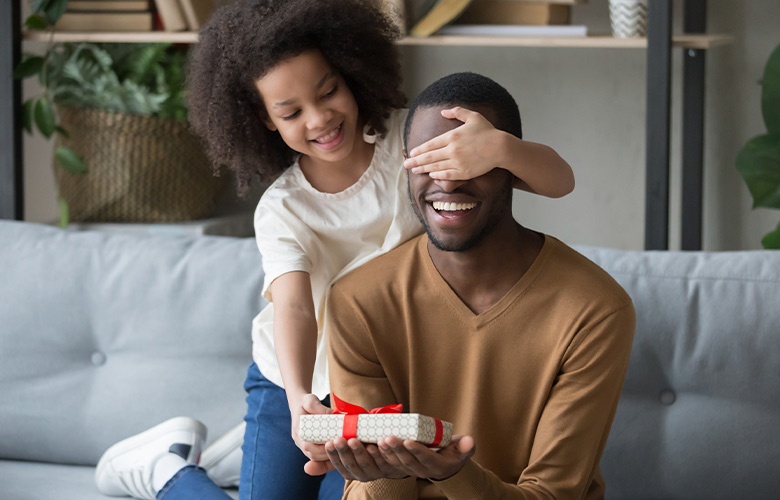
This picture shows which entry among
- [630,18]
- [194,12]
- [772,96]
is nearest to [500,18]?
[630,18]

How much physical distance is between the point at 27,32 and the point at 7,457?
3.73 ft

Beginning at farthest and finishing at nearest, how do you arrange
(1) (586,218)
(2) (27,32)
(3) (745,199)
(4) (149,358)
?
(1) (586,218) → (3) (745,199) → (2) (27,32) → (4) (149,358)

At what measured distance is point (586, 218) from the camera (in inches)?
101

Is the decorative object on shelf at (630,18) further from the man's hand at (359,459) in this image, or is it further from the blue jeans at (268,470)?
the man's hand at (359,459)

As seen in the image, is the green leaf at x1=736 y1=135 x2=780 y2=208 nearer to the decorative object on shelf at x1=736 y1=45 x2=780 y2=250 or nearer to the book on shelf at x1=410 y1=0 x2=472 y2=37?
the decorative object on shelf at x1=736 y1=45 x2=780 y2=250

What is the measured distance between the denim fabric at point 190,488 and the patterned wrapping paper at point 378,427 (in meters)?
0.52

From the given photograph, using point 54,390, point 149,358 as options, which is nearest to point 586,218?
point 149,358

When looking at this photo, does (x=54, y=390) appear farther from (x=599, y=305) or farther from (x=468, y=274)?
(x=599, y=305)

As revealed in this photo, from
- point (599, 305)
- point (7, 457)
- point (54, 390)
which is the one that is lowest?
point (7, 457)

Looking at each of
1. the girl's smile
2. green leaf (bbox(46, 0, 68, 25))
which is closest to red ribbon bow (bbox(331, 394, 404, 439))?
the girl's smile

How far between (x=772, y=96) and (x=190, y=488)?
1.58 m

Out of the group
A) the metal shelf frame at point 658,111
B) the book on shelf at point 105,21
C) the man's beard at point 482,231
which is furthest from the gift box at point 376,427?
the book on shelf at point 105,21

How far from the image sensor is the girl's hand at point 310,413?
3.32ft

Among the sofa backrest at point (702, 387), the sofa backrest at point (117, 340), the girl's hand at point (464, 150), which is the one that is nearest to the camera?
the girl's hand at point (464, 150)
